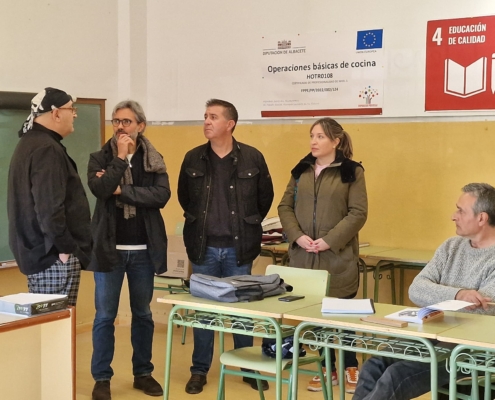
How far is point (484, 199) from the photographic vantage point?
346 cm

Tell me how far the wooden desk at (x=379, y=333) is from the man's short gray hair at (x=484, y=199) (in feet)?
1.72

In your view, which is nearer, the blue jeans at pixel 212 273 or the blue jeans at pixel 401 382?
the blue jeans at pixel 401 382

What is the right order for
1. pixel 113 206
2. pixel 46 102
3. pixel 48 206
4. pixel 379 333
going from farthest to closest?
pixel 113 206
pixel 46 102
pixel 48 206
pixel 379 333

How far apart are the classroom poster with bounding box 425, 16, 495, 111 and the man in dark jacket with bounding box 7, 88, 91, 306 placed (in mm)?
2441

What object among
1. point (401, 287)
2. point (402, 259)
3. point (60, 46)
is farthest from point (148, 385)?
point (60, 46)

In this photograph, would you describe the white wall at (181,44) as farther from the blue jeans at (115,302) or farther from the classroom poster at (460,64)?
the blue jeans at (115,302)

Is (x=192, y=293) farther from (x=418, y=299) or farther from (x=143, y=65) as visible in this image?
(x=143, y=65)

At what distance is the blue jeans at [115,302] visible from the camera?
4242mm

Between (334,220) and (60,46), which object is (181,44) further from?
(334,220)

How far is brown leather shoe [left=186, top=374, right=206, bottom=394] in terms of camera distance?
4.46m

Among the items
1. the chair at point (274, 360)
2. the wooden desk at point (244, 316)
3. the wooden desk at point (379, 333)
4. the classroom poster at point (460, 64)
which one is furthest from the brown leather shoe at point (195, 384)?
the classroom poster at point (460, 64)

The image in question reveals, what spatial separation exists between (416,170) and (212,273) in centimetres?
162

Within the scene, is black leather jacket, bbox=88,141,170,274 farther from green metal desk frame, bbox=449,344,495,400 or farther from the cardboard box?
green metal desk frame, bbox=449,344,495,400

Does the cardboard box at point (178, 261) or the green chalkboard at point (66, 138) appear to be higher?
the green chalkboard at point (66, 138)
